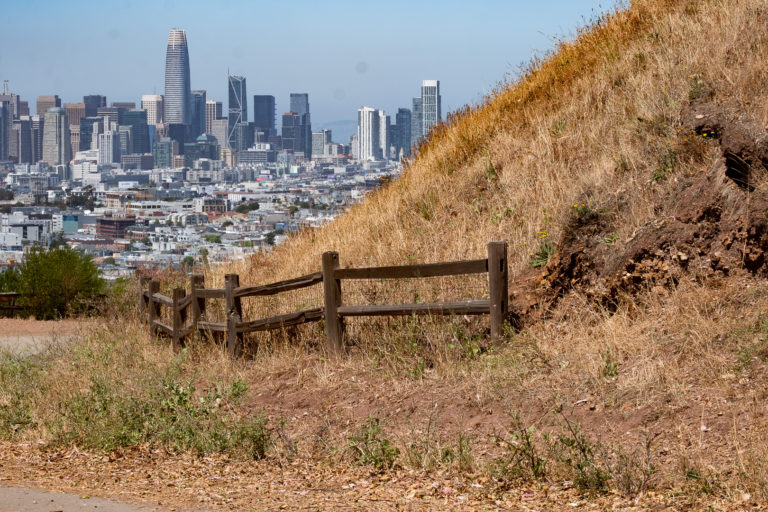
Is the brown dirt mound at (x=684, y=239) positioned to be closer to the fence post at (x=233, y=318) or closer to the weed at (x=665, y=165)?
the weed at (x=665, y=165)

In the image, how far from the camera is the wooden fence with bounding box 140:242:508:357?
994 centimetres

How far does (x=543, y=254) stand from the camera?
1155 centimetres

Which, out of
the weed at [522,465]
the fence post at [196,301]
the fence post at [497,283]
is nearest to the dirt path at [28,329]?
the fence post at [196,301]

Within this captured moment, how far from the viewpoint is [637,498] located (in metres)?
6.07

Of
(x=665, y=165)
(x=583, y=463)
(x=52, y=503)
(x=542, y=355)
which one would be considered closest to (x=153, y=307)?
(x=542, y=355)

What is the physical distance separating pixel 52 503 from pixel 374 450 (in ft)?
8.35

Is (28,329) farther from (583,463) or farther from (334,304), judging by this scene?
(583,463)

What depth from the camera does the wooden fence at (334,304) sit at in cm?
994

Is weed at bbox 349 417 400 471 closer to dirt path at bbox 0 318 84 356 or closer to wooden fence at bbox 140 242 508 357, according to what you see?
wooden fence at bbox 140 242 508 357

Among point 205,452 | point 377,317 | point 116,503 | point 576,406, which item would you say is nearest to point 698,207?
point 576,406

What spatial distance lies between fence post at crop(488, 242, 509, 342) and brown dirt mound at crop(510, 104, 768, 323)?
654mm

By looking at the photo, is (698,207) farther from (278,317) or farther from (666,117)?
(278,317)

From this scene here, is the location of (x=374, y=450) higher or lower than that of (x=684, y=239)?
lower

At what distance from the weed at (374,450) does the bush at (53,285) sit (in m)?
18.8
